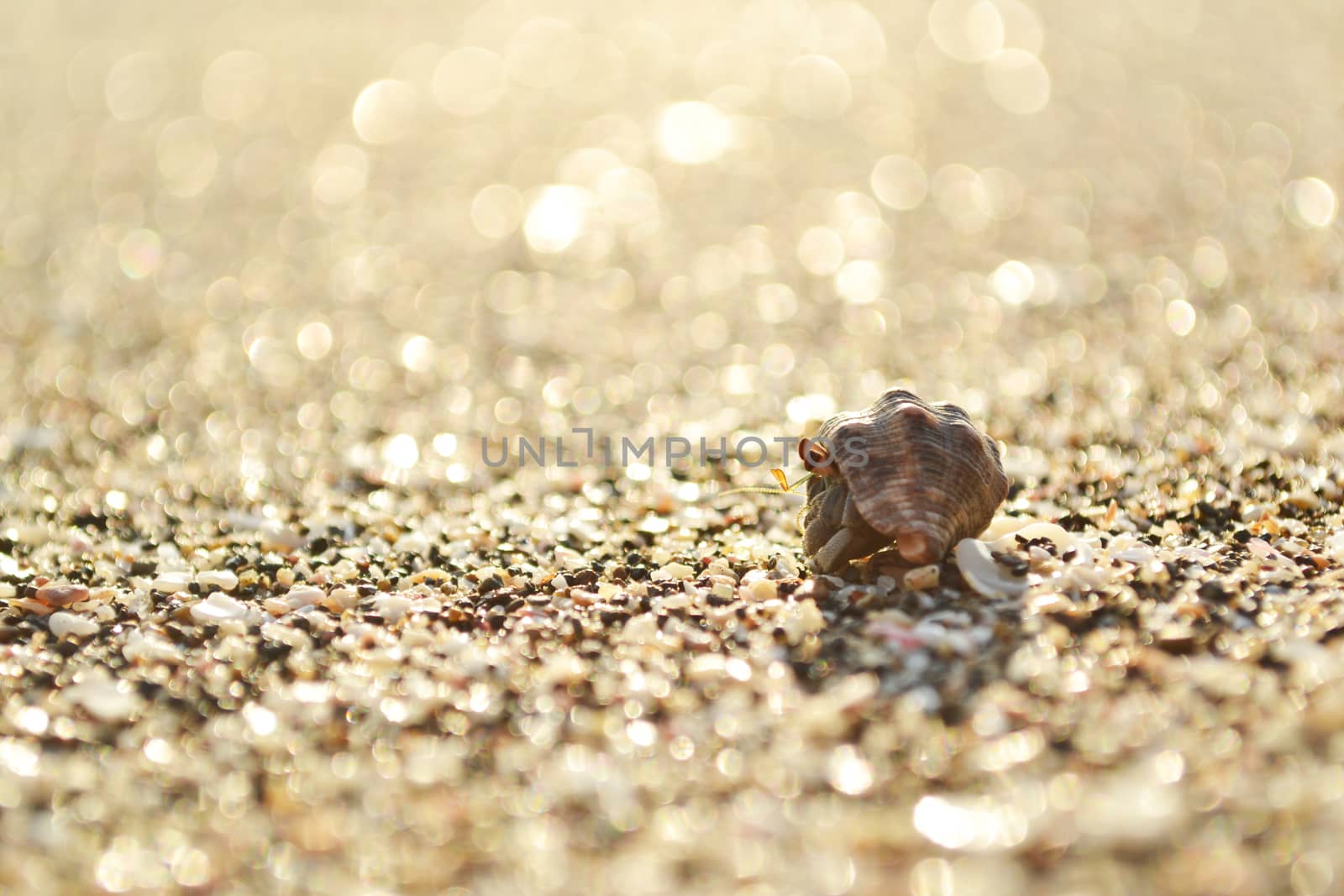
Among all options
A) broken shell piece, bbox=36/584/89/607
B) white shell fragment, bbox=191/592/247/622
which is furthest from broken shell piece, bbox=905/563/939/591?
broken shell piece, bbox=36/584/89/607

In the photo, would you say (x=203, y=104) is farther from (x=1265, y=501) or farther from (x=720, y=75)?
(x=1265, y=501)

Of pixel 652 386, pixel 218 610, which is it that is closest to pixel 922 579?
pixel 218 610

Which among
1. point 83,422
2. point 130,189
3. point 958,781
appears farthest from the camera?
point 130,189

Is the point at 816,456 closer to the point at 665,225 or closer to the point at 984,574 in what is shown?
the point at 984,574

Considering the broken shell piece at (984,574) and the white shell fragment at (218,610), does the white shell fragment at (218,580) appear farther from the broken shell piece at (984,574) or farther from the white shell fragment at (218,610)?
the broken shell piece at (984,574)

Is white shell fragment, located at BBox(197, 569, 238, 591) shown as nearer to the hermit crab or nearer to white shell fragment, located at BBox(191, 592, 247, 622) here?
white shell fragment, located at BBox(191, 592, 247, 622)

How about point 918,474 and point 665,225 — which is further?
point 665,225

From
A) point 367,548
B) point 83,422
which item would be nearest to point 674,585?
point 367,548
